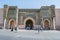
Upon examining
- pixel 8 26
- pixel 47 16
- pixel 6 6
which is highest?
pixel 6 6

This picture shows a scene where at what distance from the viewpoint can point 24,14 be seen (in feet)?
160

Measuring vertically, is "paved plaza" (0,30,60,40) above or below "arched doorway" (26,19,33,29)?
below

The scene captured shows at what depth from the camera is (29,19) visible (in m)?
48.8

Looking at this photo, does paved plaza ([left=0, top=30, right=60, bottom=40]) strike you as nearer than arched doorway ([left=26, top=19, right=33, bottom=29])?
Yes

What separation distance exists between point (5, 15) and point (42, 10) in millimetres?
11581

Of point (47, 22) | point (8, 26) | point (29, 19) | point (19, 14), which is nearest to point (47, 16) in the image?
point (47, 22)

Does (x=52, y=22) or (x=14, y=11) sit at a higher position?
(x=14, y=11)

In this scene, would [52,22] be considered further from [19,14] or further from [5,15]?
[5,15]

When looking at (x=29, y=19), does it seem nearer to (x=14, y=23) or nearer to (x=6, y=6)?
(x=14, y=23)

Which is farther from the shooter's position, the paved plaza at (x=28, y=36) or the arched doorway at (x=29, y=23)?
the arched doorway at (x=29, y=23)

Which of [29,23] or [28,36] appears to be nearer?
[28,36]

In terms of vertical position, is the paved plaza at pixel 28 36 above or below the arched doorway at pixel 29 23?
below

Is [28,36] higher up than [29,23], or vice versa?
[29,23]

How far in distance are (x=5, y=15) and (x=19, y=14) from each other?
4.57 metres
